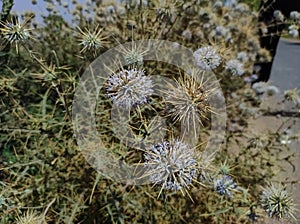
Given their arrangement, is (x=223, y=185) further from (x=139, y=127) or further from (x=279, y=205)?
(x=139, y=127)

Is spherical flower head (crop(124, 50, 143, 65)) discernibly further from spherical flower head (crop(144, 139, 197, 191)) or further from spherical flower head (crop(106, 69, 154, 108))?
spherical flower head (crop(144, 139, 197, 191))

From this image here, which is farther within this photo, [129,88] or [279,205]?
[279,205]

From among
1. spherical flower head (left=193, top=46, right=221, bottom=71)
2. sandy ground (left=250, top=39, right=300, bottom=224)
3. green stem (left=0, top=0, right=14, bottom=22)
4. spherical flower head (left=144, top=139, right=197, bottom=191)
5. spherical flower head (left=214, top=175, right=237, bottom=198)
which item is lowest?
sandy ground (left=250, top=39, right=300, bottom=224)

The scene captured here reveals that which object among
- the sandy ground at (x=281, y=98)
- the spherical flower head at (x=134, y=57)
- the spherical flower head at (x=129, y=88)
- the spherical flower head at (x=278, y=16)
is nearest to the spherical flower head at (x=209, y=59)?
the spherical flower head at (x=134, y=57)

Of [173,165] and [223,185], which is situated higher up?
[173,165]

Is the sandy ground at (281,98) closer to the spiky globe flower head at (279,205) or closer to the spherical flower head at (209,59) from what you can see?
the spiky globe flower head at (279,205)

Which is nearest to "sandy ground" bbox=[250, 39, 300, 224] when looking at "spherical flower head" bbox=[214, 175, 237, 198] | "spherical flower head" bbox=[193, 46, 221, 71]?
"spherical flower head" bbox=[214, 175, 237, 198]

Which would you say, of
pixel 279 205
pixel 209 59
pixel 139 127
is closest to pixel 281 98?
pixel 209 59

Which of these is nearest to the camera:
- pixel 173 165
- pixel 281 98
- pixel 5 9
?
pixel 173 165
